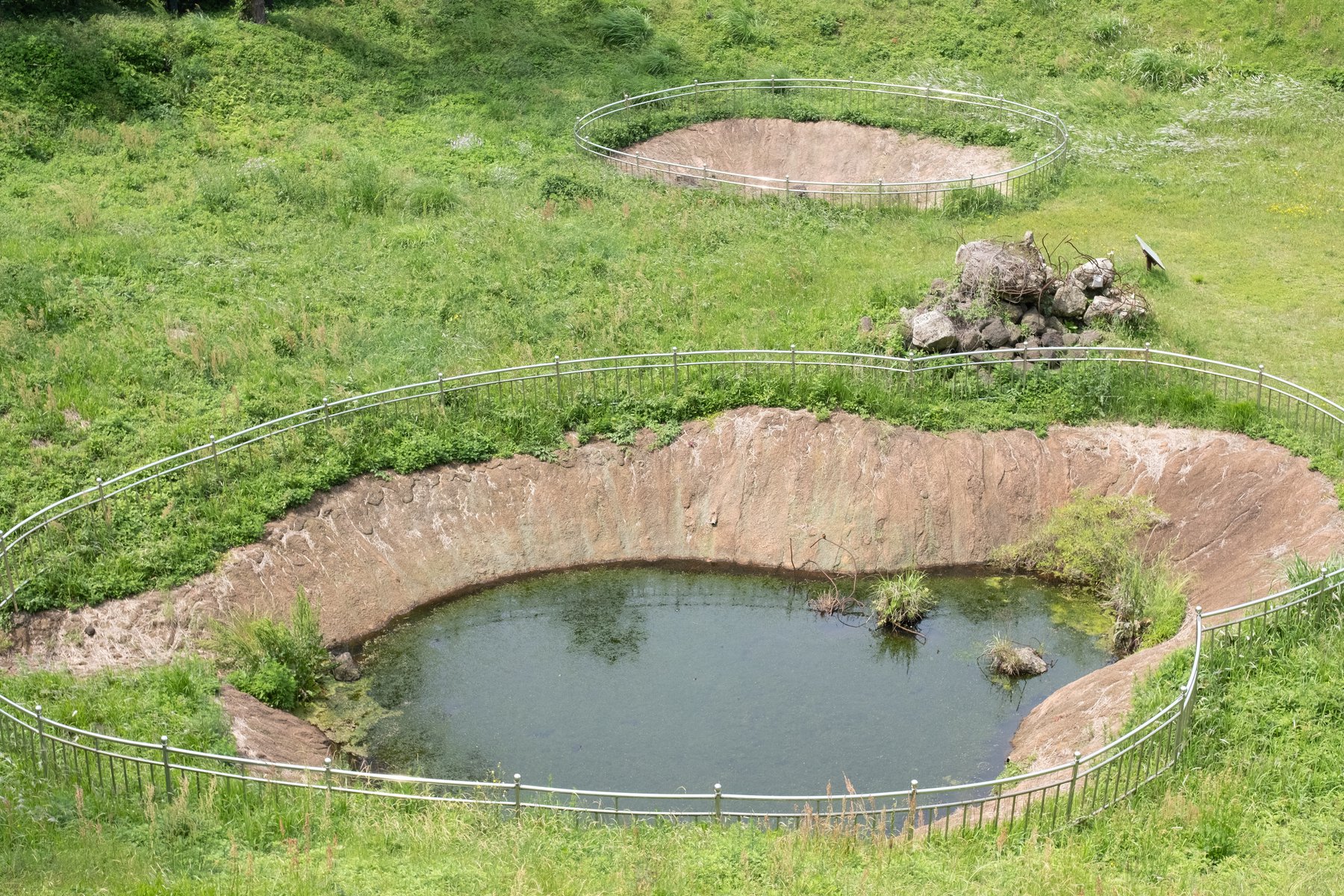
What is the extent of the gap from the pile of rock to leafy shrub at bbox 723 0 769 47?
74.7 feet

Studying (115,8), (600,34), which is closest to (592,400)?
(600,34)

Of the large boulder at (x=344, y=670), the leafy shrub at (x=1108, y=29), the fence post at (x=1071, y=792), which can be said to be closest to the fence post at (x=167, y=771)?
the large boulder at (x=344, y=670)

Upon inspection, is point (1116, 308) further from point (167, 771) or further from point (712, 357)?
point (167, 771)

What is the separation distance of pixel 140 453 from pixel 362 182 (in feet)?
45.2

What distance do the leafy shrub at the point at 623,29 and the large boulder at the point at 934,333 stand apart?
2500 centimetres

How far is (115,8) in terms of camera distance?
160 ft

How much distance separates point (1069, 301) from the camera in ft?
103

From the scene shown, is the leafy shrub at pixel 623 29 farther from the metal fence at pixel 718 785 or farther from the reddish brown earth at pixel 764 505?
the reddish brown earth at pixel 764 505

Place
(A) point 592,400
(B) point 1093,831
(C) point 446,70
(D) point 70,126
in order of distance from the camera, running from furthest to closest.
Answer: (C) point 446,70, (D) point 70,126, (A) point 592,400, (B) point 1093,831

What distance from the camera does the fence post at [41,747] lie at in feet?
61.0

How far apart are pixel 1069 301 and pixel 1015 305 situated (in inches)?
54.6

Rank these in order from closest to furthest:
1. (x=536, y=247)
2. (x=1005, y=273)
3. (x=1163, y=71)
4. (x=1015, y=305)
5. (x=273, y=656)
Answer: (x=273, y=656) → (x=1005, y=273) → (x=1015, y=305) → (x=536, y=247) → (x=1163, y=71)

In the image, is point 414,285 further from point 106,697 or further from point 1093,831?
point 1093,831

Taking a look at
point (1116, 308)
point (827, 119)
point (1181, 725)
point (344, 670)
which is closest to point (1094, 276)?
point (1116, 308)
